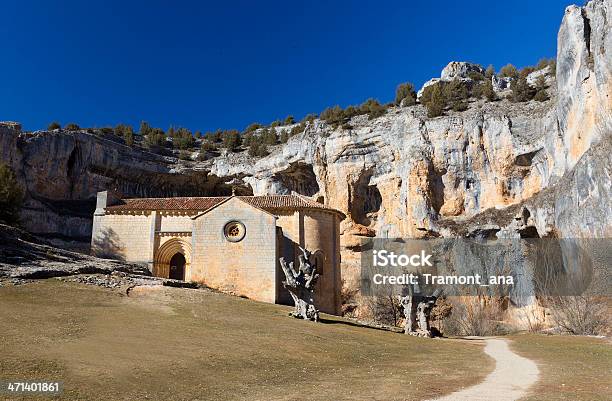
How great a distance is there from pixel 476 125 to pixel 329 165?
17730 millimetres

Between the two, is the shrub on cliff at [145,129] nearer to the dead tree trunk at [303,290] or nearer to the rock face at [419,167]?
the rock face at [419,167]

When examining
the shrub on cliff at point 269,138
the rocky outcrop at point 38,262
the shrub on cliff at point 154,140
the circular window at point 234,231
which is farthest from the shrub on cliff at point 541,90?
the shrub on cliff at point 154,140

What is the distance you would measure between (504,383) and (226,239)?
23273 mm

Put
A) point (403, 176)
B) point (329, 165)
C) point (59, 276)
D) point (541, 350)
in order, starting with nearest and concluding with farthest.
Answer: point (541, 350) < point (59, 276) < point (403, 176) < point (329, 165)

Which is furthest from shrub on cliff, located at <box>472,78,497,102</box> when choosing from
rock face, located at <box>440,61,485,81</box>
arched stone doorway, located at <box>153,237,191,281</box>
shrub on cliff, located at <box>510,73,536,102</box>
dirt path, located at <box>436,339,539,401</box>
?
dirt path, located at <box>436,339,539,401</box>

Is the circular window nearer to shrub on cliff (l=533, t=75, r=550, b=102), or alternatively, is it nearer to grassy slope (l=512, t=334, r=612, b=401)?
grassy slope (l=512, t=334, r=612, b=401)

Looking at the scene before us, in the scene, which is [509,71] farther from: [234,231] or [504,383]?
[504,383]

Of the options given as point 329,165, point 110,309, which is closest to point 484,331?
point 329,165

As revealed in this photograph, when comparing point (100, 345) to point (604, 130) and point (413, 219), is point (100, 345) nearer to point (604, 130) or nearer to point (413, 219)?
point (604, 130)

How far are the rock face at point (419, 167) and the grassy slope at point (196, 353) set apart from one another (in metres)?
24.0

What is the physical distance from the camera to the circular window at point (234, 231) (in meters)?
32.9

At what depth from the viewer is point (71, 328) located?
15.3 m

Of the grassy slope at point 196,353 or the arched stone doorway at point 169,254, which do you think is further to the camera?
the arched stone doorway at point 169,254

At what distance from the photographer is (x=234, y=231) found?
109 feet
